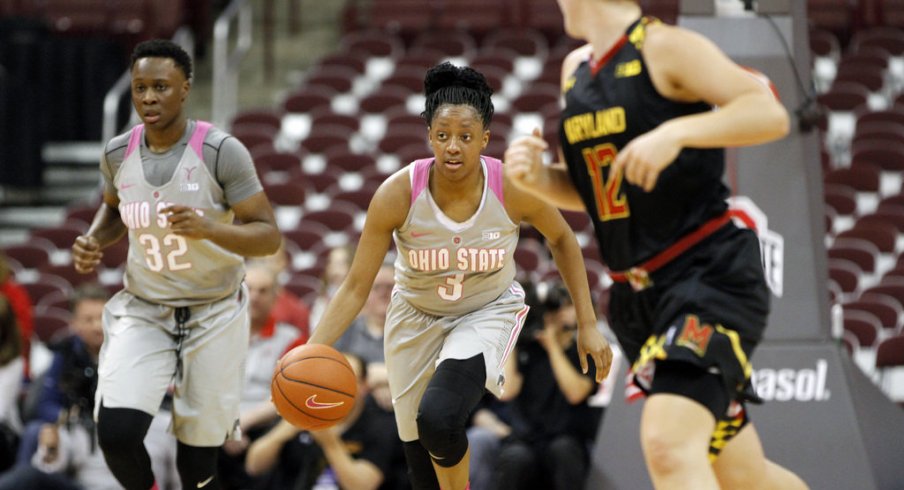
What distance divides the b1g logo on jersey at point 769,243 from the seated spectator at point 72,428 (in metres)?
3.56

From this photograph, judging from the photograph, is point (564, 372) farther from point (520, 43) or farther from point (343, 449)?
point (520, 43)

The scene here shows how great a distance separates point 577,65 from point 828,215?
8318 millimetres

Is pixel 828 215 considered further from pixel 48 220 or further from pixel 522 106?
pixel 48 220

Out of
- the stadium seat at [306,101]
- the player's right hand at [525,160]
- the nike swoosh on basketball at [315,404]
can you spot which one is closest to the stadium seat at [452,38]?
the stadium seat at [306,101]

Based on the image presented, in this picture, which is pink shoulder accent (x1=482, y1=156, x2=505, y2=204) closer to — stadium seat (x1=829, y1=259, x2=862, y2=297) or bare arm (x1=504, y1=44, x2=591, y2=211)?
bare arm (x1=504, y1=44, x2=591, y2=211)

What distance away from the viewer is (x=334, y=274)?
869 cm

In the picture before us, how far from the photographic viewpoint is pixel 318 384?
4.97 metres

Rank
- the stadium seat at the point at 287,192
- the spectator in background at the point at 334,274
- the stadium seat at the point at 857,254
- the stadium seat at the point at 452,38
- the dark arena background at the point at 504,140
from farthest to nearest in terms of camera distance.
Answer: the stadium seat at the point at 452,38 → the stadium seat at the point at 287,192 → the stadium seat at the point at 857,254 → the spectator in background at the point at 334,274 → the dark arena background at the point at 504,140

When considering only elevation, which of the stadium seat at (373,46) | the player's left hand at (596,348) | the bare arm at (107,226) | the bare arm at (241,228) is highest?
the bare arm at (241,228)

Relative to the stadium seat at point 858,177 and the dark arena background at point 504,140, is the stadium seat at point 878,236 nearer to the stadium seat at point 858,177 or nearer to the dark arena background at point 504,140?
the dark arena background at point 504,140

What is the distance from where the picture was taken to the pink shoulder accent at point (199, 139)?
5.46 m

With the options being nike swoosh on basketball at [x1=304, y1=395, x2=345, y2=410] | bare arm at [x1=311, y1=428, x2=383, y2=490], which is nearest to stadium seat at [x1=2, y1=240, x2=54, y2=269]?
bare arm at [x1=311, y1=428, x2=383, y2=490]

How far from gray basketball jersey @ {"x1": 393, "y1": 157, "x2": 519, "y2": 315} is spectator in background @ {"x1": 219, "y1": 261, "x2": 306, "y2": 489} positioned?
8.85 ft

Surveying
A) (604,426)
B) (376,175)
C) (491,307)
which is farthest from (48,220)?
(491,307)
